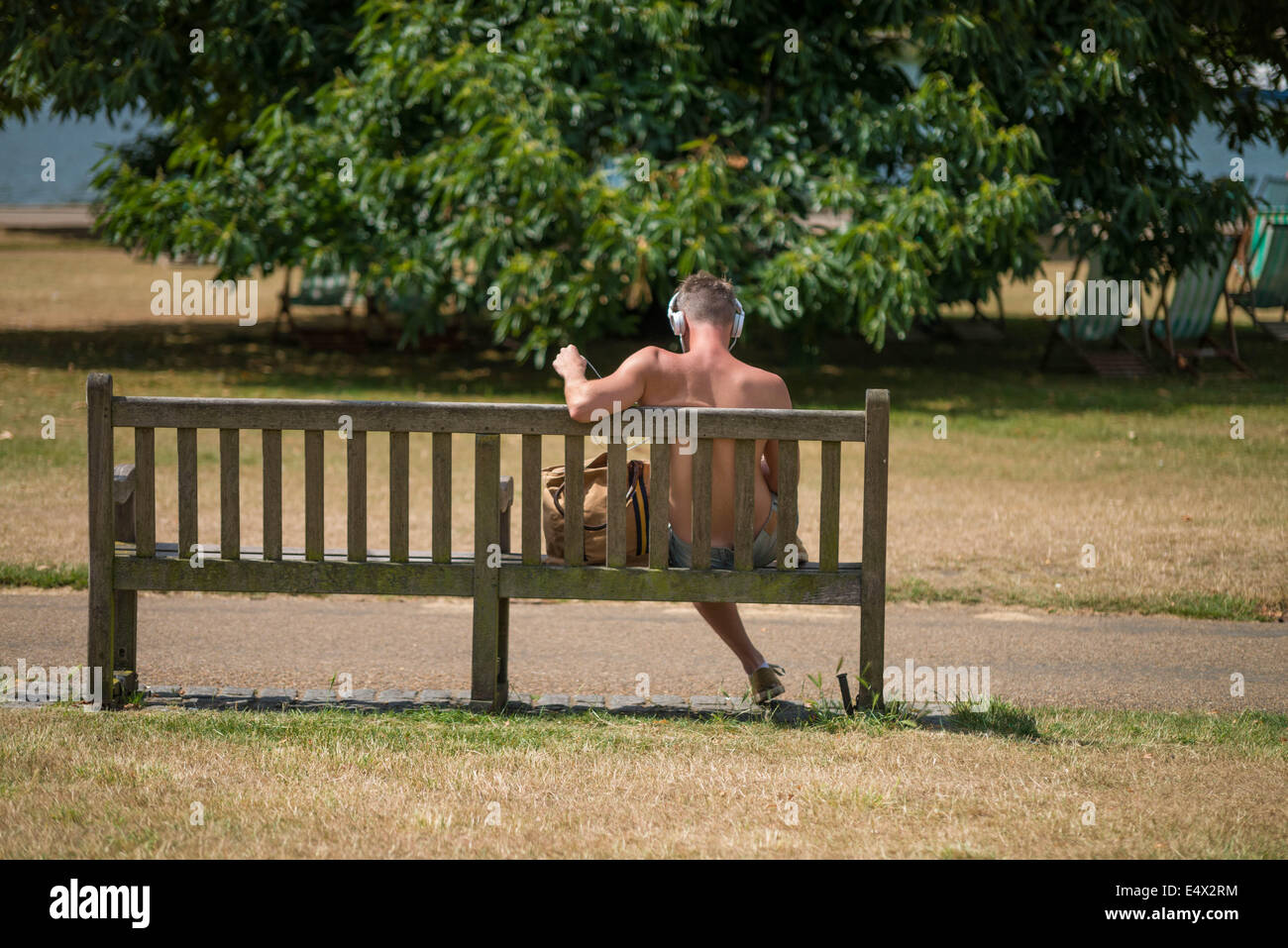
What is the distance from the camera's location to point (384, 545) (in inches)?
323

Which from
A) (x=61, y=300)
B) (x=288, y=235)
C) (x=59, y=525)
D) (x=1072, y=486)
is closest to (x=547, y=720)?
(x=59, y=525)

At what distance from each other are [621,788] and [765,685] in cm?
106

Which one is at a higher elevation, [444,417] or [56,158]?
[56,158]

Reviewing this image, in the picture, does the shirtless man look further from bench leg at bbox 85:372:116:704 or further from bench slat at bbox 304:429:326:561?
bench leg at bbox 85:372:116:704

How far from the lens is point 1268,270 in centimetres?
1923

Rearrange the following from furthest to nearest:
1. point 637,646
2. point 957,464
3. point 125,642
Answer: point 957,464 < point 637,646 < point 125,642

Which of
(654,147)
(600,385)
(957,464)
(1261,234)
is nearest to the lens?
(600,385)

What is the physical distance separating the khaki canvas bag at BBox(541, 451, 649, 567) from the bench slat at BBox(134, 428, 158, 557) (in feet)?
4.58

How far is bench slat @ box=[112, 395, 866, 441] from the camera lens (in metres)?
4.75

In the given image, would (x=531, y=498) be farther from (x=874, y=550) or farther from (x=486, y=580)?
(x=874, y=550)

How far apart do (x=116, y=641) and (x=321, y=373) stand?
1189cm

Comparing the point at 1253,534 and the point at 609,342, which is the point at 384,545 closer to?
the point at 1253,534

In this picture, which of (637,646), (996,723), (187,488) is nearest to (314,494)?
(187,488)

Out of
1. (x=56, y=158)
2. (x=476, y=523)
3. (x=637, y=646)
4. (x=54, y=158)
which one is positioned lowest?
Result: (x=637, y=646)
